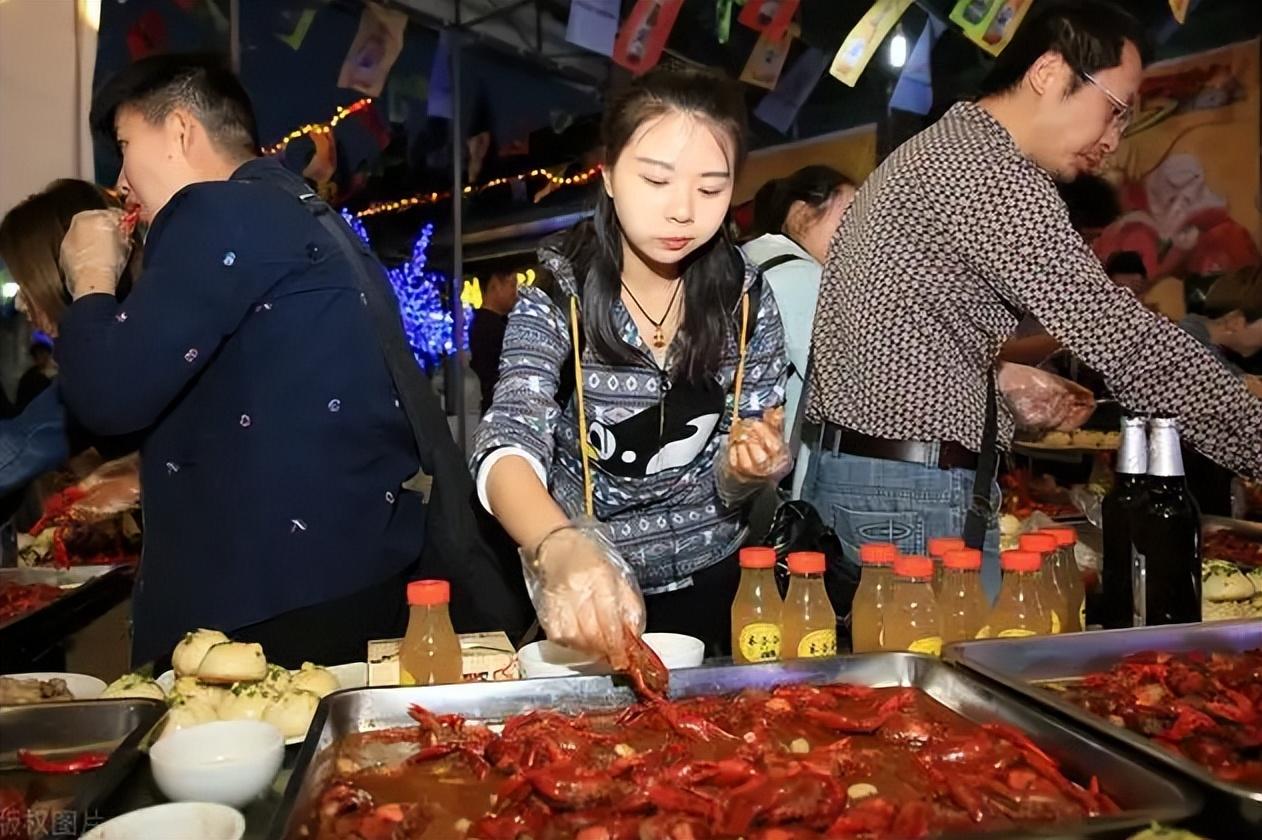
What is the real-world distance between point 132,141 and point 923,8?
17.2ft

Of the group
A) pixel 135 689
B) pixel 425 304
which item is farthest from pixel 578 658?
pixel 425 304

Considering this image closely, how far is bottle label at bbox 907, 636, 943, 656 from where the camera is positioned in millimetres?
1375

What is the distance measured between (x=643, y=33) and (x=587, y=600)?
464cm

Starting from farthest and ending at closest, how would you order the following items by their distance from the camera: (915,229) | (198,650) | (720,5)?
1. (720,5)
2. (915,229)
3. (198,650)

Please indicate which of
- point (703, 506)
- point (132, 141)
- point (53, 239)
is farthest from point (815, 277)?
point (53, 239)

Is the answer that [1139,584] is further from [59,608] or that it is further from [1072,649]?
[59,608]

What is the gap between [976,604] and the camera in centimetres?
143

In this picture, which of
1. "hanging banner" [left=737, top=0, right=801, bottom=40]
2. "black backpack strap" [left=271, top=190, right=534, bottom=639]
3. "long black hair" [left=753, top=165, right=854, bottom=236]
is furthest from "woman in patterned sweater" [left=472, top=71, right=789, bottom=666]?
"hanging banner" [left=737, top=0, right=801, bottom=40]

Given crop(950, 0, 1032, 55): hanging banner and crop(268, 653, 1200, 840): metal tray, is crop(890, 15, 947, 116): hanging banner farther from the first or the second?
crop(268, 653, 1200, 840): metal tray

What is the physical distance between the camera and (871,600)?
144cm

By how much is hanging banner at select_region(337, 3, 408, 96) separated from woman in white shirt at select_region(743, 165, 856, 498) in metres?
3.40

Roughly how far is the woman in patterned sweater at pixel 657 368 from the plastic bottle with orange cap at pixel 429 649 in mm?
211

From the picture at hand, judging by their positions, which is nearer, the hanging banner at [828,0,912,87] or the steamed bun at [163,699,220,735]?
the steamed bun at [163,699,220,735]

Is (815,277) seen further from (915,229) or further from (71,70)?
(71,70)
